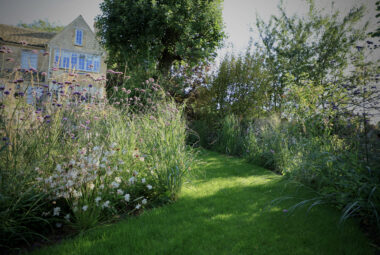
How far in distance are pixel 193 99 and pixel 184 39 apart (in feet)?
12.0

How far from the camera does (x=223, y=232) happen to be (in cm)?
239

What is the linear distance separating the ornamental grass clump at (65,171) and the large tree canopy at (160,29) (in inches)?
360

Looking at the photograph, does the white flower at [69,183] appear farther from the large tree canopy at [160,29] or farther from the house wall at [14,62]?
the large tree canopy at [160,29]

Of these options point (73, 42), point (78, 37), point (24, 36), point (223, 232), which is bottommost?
point (223, 232)

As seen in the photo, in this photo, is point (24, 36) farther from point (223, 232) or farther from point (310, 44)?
point (310, 44)

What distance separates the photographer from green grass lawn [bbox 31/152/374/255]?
2.07 m

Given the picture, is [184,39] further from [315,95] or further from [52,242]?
[52,242]

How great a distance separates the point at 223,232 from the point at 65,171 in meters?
2.12

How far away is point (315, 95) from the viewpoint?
18.4 feet

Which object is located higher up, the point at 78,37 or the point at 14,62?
the point at 78,37

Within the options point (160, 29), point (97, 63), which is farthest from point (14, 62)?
point (97, 63)

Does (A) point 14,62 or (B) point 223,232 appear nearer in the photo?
(B) point 223,232

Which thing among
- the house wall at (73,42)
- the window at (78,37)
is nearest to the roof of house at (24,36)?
the house wall at (73,42)

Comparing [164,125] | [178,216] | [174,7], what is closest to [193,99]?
[174,7]
